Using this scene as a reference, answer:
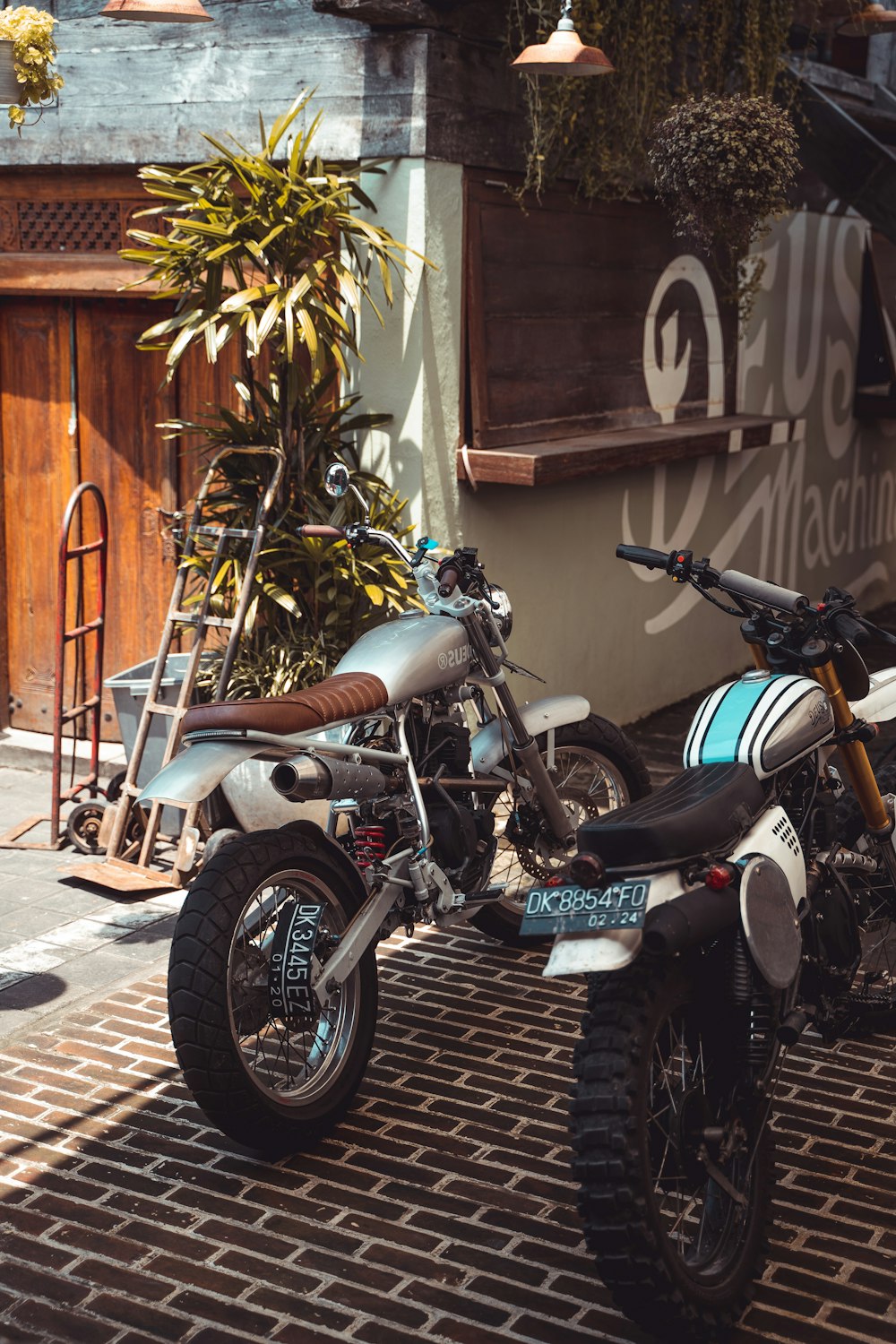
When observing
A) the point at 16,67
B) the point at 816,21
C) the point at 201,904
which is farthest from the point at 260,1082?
the point at 816,21

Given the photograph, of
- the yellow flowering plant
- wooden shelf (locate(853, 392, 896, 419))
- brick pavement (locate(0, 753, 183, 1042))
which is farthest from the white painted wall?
brick pavement (locate(0, 753, 183, 1042))

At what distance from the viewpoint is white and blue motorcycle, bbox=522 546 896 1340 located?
2.82 metres

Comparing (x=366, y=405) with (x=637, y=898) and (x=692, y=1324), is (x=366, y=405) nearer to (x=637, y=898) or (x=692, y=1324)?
(x=637, y=898)

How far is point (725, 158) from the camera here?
6395 millimetres

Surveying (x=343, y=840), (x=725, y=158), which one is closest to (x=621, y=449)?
(x=725, y=158)

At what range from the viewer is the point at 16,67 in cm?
555

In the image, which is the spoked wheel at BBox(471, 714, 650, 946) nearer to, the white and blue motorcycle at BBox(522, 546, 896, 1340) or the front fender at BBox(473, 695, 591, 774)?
the front fender at BBox(473, 695, 591, 774)

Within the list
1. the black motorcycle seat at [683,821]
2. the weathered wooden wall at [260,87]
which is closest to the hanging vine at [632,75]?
the weathered wooden wall at [260,87]

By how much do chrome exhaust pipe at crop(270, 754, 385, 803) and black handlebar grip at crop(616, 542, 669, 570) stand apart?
832mm

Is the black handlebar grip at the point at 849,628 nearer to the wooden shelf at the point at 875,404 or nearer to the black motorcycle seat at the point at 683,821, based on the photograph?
the black motorcycle seat at the point at 683,821

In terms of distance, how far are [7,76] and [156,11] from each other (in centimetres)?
77

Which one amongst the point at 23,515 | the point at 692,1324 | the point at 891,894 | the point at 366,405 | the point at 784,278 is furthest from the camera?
the point at 784,278

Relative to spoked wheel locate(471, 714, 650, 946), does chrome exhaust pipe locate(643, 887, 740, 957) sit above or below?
above

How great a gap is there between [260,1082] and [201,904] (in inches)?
19.2
